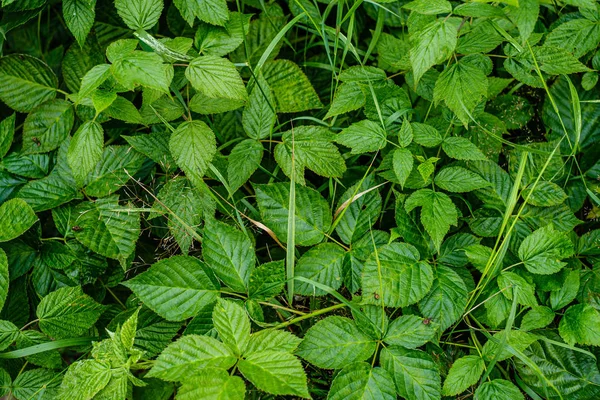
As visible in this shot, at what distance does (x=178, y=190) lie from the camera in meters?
Answer: 1.47

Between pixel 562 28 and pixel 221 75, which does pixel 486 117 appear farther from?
pixel 221 75

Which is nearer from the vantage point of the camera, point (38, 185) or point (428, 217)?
point (428, 217)

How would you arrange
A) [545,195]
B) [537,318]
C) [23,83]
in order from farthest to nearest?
[23,83], [545,195], [537,318]

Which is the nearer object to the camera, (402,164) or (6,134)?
(402,164)

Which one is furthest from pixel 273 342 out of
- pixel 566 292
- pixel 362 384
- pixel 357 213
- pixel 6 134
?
pixel 6 134

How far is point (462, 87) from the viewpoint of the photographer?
4.48 feet

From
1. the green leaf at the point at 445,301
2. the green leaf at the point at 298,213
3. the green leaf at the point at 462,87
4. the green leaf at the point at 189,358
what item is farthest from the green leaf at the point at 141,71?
the green leaf at the point at 445,301

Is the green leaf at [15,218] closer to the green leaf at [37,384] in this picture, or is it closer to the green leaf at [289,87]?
the green leaf at [37,384]

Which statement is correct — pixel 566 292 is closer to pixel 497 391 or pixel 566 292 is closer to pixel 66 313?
pixel 497 391

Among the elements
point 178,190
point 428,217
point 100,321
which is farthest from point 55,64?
point 428,217

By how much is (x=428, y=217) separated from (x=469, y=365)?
36 cm

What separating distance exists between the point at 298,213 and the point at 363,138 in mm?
258

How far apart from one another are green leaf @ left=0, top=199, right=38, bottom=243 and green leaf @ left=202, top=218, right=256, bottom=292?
49cm

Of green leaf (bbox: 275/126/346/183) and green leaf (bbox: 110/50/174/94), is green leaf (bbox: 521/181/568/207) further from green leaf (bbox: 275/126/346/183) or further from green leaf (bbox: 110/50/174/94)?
green leaf (bbox: 110/50/174/94)
